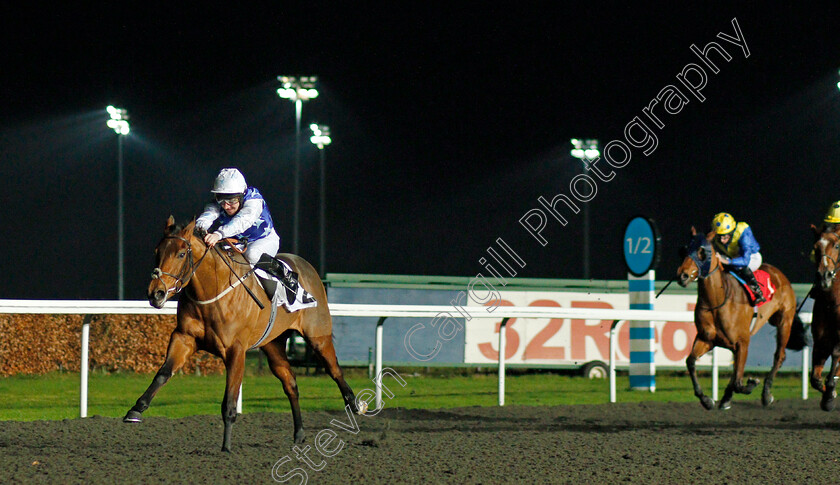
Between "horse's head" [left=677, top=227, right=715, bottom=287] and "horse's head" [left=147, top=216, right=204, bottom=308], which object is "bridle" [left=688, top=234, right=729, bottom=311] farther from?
"horse's head" [left=147, top=216, right=204, bottom=308]

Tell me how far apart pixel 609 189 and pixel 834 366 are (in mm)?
27253

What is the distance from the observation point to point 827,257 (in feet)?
23.8

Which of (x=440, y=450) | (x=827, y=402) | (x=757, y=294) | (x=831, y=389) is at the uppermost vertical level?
(x=757, y=294)

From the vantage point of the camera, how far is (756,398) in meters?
10.3

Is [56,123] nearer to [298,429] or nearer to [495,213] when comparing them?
[495,213]

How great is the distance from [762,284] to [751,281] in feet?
0.93

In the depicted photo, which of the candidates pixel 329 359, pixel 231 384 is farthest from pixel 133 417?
pixel 329 359

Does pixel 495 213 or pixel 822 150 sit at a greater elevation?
pixel 822 150

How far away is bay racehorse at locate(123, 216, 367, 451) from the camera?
488 centimetres

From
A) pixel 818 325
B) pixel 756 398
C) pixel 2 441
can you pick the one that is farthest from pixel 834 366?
pixel 2 441

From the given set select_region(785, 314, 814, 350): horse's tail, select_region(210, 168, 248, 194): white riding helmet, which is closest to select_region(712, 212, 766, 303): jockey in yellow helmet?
select_region(785, 314, 814, 350): horse's tail

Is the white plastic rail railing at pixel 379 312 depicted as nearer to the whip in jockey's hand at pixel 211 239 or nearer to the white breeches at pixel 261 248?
the white breeches at pixel 261 248

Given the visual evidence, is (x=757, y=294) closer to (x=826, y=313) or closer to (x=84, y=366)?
(x=826, y=313)

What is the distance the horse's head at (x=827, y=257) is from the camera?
7223 millimetres
